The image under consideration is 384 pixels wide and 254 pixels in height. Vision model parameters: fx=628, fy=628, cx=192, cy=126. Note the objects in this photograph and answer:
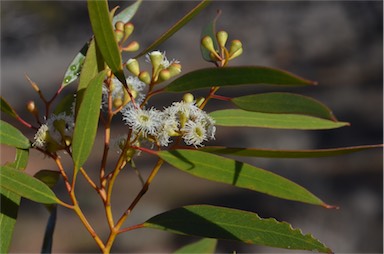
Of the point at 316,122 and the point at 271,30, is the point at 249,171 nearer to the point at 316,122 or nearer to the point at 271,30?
the point at 316,122

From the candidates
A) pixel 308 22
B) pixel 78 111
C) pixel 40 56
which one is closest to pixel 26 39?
pixel 40 56

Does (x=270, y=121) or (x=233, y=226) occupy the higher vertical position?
(x=270, y=121)

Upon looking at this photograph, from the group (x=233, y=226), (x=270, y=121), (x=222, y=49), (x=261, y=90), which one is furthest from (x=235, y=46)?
(x=261, y=90)

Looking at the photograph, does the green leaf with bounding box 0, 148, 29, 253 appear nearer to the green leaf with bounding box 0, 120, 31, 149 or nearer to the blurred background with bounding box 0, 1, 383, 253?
the green leaf with bounding box 0, 120, 31, 149

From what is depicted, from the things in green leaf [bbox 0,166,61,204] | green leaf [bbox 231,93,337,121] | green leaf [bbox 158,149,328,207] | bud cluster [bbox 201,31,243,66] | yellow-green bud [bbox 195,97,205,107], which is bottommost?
green leaf [bbox 0,166,61,204]

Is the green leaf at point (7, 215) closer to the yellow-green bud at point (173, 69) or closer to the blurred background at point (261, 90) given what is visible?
the yellow-green bud at point (173, 69)

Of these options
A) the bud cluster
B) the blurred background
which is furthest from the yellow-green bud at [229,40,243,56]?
the blurred background

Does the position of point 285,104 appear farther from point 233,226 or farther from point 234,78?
point 233,226

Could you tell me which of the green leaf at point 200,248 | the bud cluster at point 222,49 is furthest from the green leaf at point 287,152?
the green leaf at point 200,248
